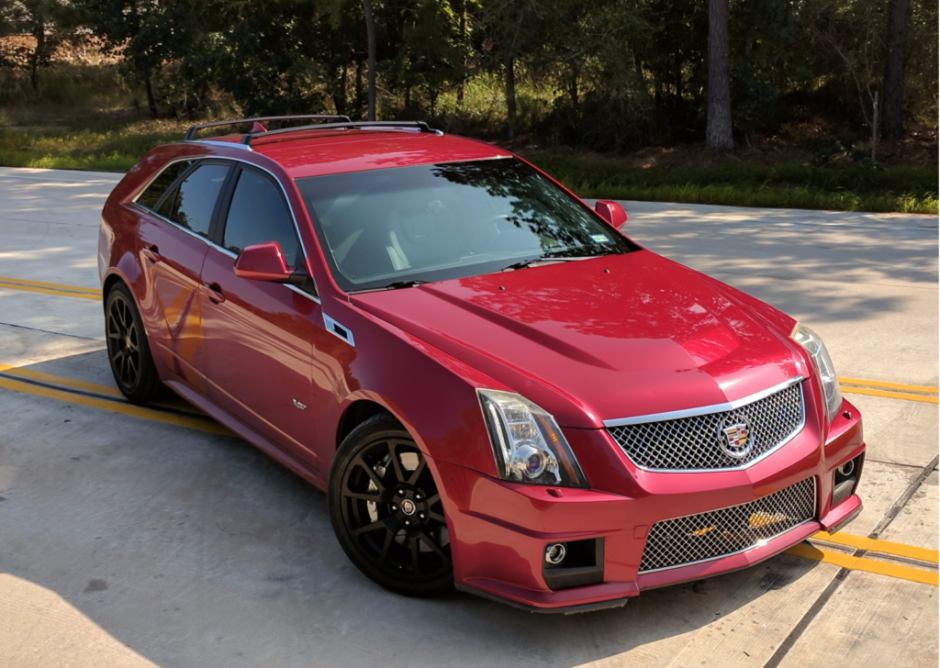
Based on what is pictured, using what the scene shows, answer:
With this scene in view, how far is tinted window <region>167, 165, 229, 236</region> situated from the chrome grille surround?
9.46 ft

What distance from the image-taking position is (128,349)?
634cm

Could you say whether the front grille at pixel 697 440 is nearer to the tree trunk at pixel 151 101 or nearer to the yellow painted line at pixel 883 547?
the yellow painted line at pixel 883 547

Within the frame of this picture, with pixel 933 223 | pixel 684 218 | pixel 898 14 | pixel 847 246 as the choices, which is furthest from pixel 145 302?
pixel 898 14

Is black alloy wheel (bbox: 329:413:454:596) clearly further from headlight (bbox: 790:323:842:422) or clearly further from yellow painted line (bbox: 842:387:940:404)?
yellow painted line (bbox: 842:387:940:404)

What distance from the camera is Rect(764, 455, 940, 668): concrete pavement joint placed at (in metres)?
3.51

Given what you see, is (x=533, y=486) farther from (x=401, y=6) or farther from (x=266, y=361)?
(x=401, y=6)

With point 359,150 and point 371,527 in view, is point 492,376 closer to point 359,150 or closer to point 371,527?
point 371,527

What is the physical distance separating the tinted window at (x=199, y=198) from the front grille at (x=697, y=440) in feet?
9.49

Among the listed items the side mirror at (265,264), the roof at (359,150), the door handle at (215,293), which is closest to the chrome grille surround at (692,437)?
the side mirror at (265,264)

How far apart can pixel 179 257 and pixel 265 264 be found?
1325mm

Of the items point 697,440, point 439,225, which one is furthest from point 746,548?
point 439,225

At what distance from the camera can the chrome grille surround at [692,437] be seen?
11.2 ft

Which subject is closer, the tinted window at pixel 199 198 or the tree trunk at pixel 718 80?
the tinted window at pixel 199 198

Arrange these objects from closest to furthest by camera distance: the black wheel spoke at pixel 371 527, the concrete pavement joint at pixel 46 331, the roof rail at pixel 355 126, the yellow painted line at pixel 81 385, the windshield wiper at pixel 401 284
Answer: the black wheel spoke at pixel 371 527 < the windshield wiper at pixel 401 284 < the roof rail at pixel 355 126 < the yellow painted line at pixel 81 385 < the concrete pavement joint at pixel 46 331
